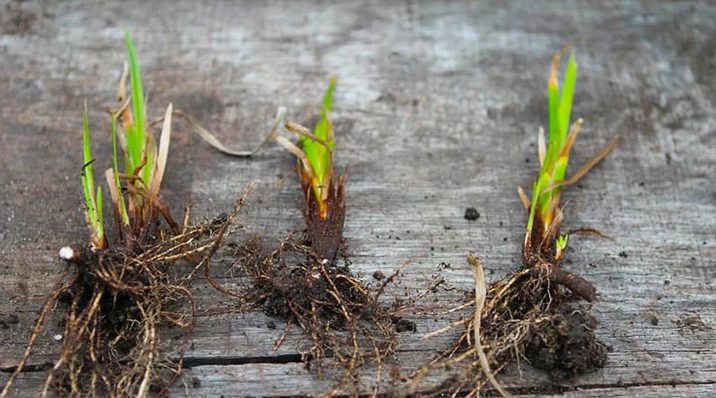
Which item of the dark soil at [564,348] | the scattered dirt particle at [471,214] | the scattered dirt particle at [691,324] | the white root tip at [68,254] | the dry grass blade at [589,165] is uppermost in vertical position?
the white root tip at [68,254]

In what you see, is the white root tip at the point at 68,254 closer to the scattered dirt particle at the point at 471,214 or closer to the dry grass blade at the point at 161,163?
the dry grass blade at the point at 161,163

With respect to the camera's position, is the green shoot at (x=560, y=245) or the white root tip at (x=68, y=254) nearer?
the white root tip at (x=68, y=254)

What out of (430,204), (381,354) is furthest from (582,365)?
(430,204)

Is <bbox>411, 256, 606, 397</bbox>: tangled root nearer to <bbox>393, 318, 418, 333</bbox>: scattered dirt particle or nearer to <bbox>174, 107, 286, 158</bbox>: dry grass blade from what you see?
<bbox>393, 318, 418, 333</bbox>: scattered dirt particle

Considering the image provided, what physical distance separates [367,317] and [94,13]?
118cm

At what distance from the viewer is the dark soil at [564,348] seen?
1451 mm

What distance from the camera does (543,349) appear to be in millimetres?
1456

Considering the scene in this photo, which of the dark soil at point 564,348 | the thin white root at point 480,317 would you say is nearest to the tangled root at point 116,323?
the thin white root at point 480,317

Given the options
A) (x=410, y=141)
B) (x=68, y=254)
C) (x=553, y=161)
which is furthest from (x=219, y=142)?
(x=553, y=161)

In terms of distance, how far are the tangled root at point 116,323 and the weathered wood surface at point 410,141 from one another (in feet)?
0.21

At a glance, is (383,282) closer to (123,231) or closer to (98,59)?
(123,231)

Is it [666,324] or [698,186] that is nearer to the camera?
[666,324]

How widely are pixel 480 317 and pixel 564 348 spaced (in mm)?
151

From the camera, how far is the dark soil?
57.1 inches
